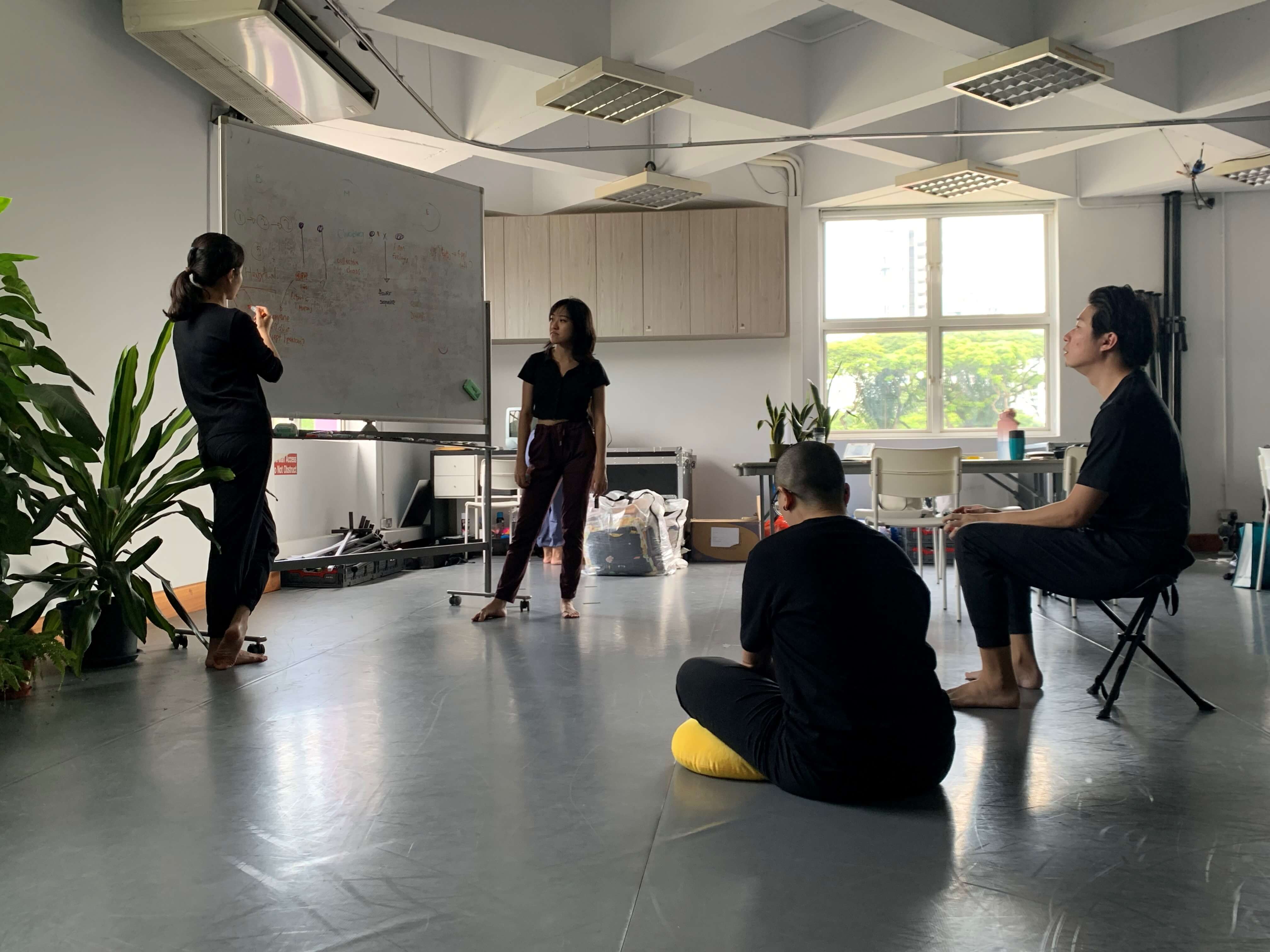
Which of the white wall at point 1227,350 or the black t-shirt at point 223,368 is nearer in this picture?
the black t-shirt at point 223,368

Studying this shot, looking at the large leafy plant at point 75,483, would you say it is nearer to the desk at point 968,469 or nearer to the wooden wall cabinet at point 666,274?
the desk at point 968,469

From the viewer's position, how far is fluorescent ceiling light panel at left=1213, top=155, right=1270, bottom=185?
6.56 meters

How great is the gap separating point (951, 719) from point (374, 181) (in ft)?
10.8

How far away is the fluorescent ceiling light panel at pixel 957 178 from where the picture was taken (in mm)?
6719

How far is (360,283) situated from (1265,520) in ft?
16.3

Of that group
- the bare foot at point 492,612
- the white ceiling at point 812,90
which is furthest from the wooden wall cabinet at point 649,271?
the bare foot at point 492,612

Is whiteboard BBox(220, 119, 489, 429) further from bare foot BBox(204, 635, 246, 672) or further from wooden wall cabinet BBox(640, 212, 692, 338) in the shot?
wooden wall cabinet BBox(640, 212, 692, 338)

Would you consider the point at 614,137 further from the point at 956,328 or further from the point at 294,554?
the point at 294,554

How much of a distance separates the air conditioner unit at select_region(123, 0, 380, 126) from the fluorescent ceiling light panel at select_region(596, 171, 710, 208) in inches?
98.8

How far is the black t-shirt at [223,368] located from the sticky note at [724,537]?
4.44 m

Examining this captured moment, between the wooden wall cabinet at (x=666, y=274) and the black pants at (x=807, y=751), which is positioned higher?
the wooden wall cabinet at (x=666, y=274)

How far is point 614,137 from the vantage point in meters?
7.22

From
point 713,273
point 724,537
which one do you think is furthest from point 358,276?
point 713,273

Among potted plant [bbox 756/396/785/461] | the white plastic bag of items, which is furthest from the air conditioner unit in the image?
the white plastic bag of items
